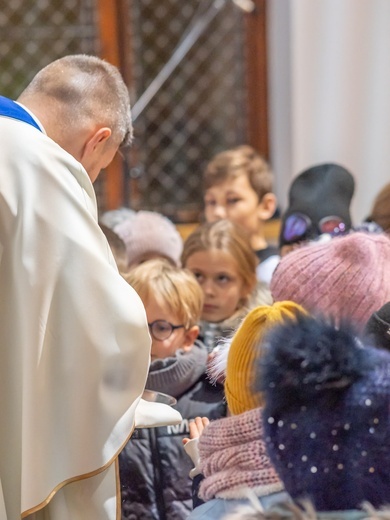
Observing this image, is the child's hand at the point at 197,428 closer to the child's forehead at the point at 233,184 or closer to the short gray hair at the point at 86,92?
the short gray hair at the point at 86,92

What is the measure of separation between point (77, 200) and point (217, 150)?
9.04 ft

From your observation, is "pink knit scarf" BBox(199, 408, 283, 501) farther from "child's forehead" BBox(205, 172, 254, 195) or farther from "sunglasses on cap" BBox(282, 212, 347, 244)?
"child's forehead" BBox(205, 172, 254, 195)

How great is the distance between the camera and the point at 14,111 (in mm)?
1563

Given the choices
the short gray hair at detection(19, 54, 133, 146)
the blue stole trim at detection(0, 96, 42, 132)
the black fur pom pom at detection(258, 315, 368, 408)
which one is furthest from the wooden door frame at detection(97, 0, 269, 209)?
the black fur pom pom at detection(258, 315, 368, 408)

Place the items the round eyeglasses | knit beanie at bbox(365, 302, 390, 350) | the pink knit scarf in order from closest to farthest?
the pink knit scarf → knit beanie at bbox(365, 302, 390, 350) → the round eyeglasses

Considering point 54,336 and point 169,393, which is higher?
point 54,336

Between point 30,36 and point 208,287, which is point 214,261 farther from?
point 30,36

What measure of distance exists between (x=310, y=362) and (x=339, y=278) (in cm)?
52

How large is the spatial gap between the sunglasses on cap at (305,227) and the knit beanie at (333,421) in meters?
1.60

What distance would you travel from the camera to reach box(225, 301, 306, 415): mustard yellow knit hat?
4.23ft

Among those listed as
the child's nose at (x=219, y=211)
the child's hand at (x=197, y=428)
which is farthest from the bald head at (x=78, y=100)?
the child's nose at (x=219, y=211)

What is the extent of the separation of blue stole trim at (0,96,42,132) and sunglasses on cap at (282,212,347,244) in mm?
1265

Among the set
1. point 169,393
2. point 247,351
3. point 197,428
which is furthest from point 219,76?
point 247,351

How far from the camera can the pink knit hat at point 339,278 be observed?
158 cm
